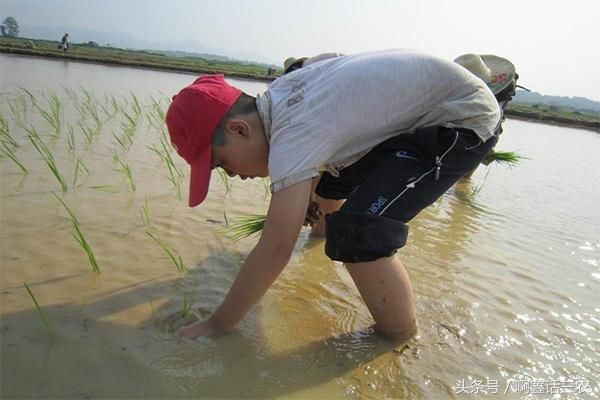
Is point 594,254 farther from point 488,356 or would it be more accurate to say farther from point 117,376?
point 117,376

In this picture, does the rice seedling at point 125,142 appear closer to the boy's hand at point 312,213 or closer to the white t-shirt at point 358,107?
the boy's hand at point 312,213

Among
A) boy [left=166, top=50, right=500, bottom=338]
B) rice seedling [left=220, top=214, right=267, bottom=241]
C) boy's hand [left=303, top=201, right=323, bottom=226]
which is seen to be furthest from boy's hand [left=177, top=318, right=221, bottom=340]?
boy's hand [left=303, top=201, right=323, bottom=226]

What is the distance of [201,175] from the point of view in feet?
4.02

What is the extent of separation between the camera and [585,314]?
180 centimetres

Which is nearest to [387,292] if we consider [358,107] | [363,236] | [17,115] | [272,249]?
[363,236]

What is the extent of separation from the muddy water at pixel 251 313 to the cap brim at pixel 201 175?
16.3 inches

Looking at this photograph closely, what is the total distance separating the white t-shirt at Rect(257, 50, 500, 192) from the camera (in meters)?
1.13

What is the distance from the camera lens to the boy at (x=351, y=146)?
1.14 metres

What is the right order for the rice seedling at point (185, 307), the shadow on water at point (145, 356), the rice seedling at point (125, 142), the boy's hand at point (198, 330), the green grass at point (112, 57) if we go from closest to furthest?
the shadow on water at point (145, 356) → the boy's hand at point (198, 330) → the rice seedling at point (185, 307) → the rice seedling at point (125, 142) → the green grass at point (112, 57)

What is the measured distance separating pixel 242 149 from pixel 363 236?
0.40m

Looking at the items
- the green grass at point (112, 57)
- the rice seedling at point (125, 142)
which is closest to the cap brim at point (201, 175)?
the rice seedling at point (125, 142)

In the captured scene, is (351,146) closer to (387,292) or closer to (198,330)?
(387,292)

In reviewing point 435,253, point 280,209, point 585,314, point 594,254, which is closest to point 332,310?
point 280,209

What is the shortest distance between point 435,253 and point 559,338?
0.74m
